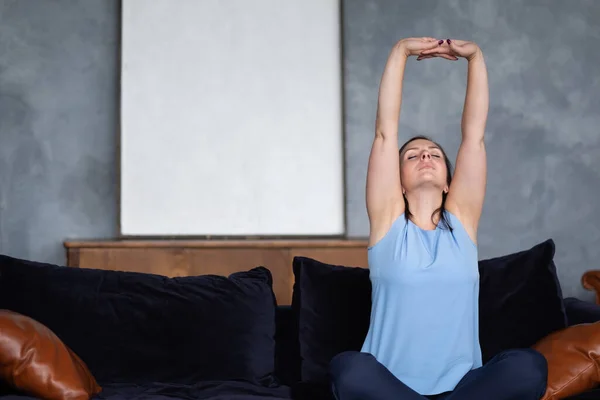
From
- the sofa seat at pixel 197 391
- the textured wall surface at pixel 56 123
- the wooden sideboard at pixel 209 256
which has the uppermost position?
the textured wall surface at pixel 56 123

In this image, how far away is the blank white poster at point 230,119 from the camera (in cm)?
357

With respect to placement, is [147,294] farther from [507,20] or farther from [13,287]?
[507,20]

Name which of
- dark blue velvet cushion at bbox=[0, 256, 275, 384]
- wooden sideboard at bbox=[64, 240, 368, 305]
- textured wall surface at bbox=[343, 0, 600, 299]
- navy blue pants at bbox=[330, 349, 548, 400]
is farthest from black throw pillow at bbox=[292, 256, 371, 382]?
textured wall surface at bbox=[343, 0, 600, 299]

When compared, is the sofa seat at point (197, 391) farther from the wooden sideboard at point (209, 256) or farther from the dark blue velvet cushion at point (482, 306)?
the wooden sideboard at point (209, 256)

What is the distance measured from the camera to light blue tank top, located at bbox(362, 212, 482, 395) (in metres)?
2.16

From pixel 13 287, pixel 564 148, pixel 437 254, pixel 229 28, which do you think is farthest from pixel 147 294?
pixel 564 148

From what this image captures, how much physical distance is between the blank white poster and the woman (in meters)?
1.20

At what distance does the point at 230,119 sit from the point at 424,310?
5.71 ft

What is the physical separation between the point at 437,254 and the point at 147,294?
992 mm

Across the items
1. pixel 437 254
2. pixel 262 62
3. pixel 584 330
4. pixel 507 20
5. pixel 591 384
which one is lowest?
pixel 591 384

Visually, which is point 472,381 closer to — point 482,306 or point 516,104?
point 482,306

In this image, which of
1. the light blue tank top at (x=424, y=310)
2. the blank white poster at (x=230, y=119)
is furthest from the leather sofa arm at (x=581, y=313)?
the blank white poster at (x=230, y=119)

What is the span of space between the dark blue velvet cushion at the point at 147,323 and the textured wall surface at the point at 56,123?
3.69ft

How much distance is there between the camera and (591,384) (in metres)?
2.21
